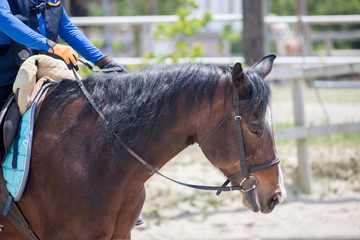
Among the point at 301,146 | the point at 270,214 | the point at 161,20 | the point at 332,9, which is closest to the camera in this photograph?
the point at 270,214

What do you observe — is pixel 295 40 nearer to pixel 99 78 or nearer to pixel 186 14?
pixel 186 14

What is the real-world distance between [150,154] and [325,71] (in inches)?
168

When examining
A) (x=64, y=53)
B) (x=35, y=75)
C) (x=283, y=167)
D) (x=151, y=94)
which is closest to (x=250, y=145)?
(x=151, y=94)

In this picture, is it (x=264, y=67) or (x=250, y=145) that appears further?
(x=264, y=67)

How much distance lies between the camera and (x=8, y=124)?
2.71m

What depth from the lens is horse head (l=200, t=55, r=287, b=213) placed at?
258cm

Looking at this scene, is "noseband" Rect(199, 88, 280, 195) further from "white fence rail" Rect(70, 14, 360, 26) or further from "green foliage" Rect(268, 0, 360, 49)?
"green foliage" Rect(268, 0, 360, 49)

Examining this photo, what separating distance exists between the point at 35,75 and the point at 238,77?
1.17 metres

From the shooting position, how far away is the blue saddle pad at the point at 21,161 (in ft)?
8.74

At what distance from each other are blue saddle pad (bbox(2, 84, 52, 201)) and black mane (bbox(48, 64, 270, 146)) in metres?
0.29

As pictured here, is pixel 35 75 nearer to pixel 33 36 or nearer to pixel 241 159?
pixel 33 36

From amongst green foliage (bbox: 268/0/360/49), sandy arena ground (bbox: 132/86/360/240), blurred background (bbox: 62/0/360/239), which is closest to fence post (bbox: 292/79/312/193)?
blurred background (bbox: 62/0/360/239)

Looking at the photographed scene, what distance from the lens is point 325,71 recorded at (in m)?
6.38

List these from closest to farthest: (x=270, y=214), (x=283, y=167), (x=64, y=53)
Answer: (x=64, y=53), (x=270, y=214), (x=283, y=167)
